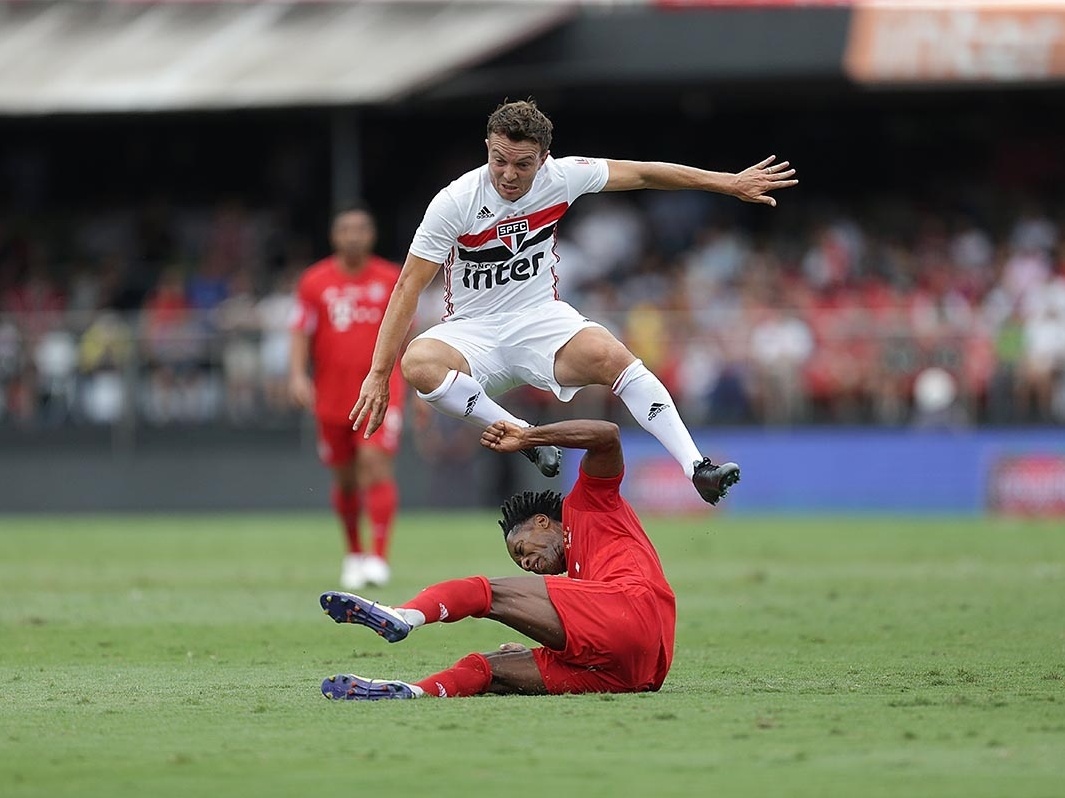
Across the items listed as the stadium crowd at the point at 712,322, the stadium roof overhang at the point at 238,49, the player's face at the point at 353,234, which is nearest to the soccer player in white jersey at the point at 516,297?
the player's face at the point at 353,234

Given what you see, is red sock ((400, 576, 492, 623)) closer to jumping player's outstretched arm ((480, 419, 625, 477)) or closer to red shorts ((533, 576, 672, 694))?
red shorts ((533, 576, 672, 694))

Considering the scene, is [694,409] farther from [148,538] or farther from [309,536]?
[148,538]

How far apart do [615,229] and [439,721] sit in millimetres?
20488

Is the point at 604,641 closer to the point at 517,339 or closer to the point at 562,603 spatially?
the point at 562,603

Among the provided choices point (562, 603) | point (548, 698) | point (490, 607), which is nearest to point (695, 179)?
point (562, 603)

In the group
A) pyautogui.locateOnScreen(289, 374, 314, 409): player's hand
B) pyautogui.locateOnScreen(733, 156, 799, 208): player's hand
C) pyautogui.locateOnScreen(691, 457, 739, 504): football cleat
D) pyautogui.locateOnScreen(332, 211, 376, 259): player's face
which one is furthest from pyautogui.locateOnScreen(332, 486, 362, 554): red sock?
pyautogui.locateOnScreen(733, 156, 799, 208): player's hand

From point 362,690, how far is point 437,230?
2585mm

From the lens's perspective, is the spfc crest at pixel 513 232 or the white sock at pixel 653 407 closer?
the spfc crest at pixel 513 232

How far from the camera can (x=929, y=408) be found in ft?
75.5

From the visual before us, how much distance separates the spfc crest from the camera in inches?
373

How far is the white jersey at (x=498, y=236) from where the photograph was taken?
9211 millimetres

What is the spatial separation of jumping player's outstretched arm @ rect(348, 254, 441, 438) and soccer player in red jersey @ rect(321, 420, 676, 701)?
2.36 feet

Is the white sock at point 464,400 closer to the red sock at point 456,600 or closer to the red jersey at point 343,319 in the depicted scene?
the red sock at point 456,600

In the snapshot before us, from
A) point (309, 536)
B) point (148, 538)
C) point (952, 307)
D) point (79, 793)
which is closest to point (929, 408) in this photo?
point (952, 307)
